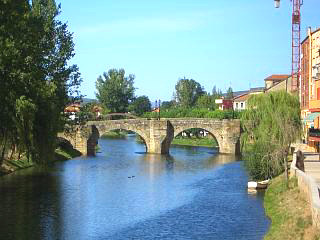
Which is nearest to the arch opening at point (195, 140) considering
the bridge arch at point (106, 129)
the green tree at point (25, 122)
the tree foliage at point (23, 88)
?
the bridge arch at point (106, 129)

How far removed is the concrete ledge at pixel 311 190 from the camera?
2142 cm

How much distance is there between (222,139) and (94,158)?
19.3 metres

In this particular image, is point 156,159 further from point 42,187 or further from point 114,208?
point 114,208

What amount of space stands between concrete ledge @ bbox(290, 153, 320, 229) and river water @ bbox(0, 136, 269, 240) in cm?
304

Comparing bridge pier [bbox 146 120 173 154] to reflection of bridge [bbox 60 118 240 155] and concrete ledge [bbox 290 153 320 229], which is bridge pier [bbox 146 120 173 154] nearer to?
reflection of bridge [bbox 60 118 240 155]

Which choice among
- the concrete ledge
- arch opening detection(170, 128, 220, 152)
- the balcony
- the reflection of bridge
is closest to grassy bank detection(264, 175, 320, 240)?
the concrete ledge

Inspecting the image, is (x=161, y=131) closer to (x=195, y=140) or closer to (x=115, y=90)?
(x=195, y=140)

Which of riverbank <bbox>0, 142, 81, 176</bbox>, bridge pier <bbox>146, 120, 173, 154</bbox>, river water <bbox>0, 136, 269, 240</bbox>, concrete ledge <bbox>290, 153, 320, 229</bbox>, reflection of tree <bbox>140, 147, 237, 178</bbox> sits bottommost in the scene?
river water <bbox>0, 136, 269, 240</bbox>

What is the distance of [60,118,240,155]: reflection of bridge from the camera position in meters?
78.2

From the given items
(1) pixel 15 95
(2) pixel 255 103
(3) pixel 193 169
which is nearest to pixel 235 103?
(3) pixel 193 169

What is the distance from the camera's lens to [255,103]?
159 ft

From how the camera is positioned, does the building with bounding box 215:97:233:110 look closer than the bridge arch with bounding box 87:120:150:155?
No

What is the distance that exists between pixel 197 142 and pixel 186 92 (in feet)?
199

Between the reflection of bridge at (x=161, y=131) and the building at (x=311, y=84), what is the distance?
44.3ft
